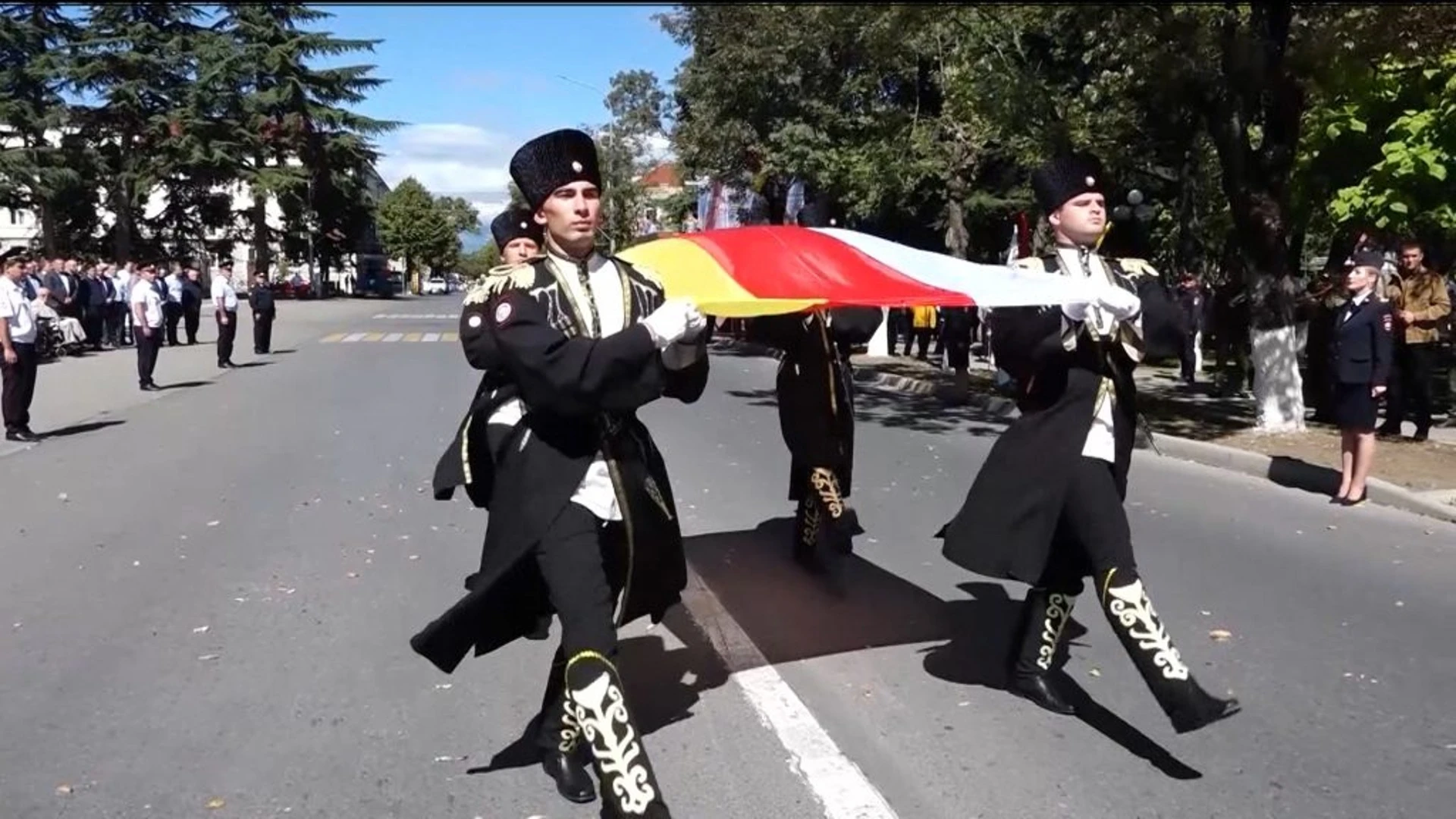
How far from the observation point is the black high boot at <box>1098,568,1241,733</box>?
14.3ft

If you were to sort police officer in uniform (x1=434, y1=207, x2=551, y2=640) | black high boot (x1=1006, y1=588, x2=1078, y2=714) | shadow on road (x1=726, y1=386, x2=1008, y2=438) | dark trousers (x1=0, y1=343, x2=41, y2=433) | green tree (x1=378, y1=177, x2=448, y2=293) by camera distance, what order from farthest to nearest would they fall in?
green tree (x1=378, y1=177, x2=448, y2=293) < shadow on road (x1=726, y1=386, x2=1008, y2=438) < dark trousers (x1=0, y1=343, x2=41, y2=433) < black high boot (x1=1006, y1=588, x2=1078, y2=714) < police officer in uniform (x1=434, y1=207, x2=551, y2=640)

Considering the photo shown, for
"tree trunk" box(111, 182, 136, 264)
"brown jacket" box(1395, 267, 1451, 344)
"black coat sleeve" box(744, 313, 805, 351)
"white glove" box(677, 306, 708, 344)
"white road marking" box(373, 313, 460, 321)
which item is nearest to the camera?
"white glove" box(677, 306, 708, 344)

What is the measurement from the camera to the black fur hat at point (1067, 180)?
487 cm

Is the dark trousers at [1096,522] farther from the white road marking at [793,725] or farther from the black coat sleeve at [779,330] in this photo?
the black coat sleeve at [779,330]

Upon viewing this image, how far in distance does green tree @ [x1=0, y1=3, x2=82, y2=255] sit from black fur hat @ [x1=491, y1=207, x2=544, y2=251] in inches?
2130

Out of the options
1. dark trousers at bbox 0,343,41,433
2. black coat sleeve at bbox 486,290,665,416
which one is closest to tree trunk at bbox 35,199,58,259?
dark trousers at bbox 0,343,41,433

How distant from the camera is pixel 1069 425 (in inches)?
191

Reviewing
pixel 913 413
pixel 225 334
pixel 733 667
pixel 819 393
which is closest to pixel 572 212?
pixel 733 667

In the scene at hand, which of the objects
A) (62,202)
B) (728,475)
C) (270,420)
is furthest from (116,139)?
(728,475)

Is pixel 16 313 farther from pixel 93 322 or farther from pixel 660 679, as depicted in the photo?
pixel 93 322

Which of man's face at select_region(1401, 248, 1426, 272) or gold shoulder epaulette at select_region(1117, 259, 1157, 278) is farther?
man's face at select_region(1401, 248, 1426, 272)

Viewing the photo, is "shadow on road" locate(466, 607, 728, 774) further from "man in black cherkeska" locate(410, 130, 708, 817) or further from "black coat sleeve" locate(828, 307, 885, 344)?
"black coat sleeve" locate(828, 307, 885, 344)

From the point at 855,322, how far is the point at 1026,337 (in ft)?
7.83

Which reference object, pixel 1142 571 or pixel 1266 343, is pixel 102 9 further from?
pixel 1142 571
